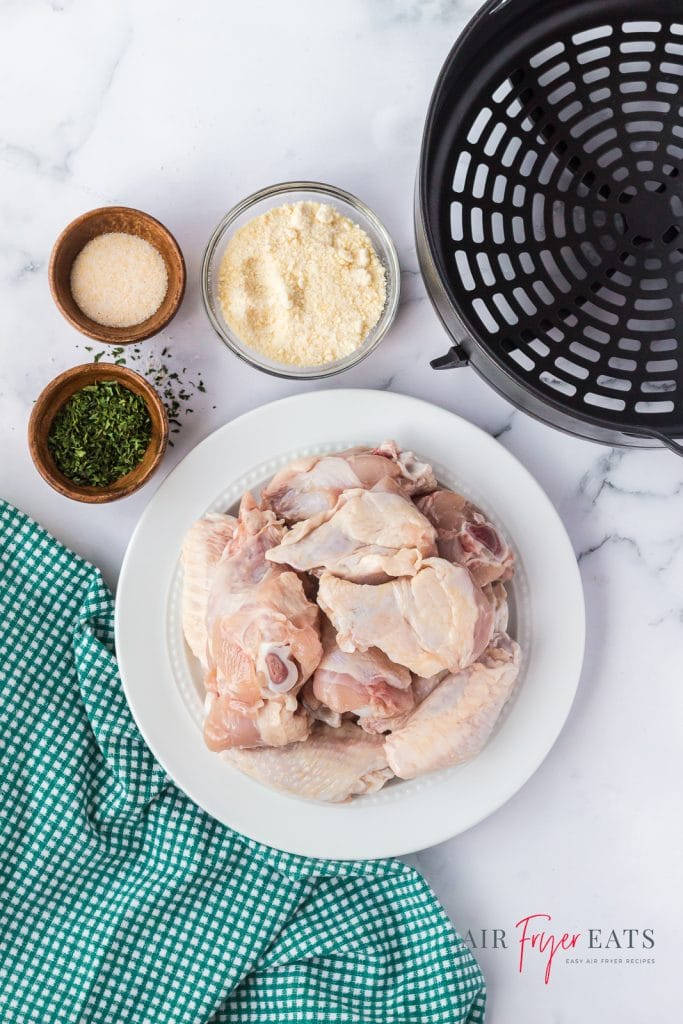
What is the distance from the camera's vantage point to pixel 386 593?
4.44 feet

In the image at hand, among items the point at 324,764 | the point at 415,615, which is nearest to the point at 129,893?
the point at 324,764

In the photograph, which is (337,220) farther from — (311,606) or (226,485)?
(311,606)

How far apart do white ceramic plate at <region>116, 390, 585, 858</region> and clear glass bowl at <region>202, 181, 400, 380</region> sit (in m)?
0.06

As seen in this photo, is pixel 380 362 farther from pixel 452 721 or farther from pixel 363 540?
pixel 452 721

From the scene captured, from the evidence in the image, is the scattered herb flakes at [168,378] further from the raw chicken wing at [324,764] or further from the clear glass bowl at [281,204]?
the raw chicken wing at [324,764]

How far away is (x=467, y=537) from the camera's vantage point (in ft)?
4.77

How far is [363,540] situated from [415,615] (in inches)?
5.5

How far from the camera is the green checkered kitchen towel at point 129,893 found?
1.59 meters

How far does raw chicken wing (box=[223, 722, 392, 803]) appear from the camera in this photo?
1.44 metres

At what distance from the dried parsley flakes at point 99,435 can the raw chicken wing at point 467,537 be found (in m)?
0.51

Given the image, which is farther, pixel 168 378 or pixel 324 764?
pixel 168 378

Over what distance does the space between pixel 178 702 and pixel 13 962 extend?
1.83ft

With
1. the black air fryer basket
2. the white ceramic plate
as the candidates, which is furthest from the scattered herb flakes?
the black air fryer basket

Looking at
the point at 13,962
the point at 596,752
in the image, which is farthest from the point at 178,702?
the point at 596,752
